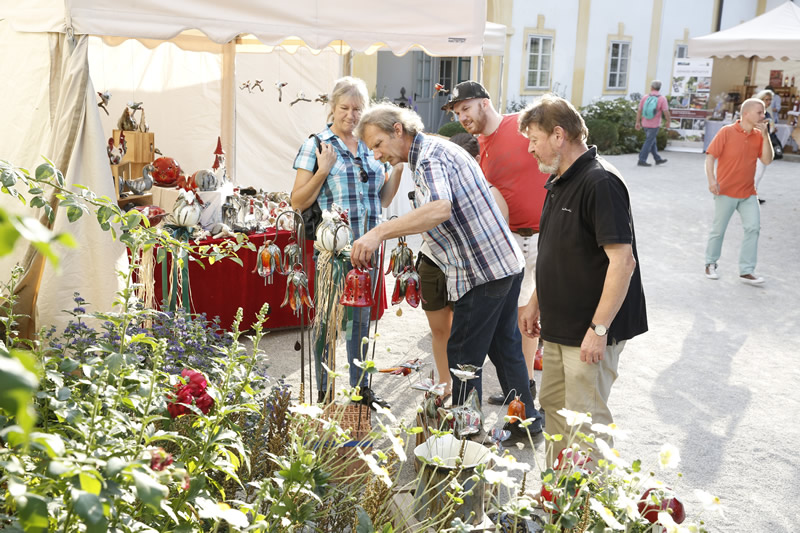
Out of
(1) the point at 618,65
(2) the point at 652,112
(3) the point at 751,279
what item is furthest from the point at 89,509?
(1) the point at 618,65

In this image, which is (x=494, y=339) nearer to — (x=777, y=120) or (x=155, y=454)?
(x=155, y=454)

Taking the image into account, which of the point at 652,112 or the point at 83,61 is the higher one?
the point at 83,61

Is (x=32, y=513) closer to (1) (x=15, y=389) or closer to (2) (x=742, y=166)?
(1) (x=15, y=389)

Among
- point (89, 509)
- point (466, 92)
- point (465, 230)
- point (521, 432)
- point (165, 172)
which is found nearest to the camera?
point (89, 509)

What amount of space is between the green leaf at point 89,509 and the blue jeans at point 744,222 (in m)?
6.78

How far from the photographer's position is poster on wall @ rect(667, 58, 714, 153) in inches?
683

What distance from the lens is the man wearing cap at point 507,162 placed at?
164 inches

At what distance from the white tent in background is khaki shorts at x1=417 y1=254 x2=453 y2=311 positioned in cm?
918

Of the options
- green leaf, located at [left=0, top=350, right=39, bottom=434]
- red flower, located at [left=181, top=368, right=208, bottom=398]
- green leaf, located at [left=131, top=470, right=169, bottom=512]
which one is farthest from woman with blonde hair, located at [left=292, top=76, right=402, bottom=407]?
green leaf, located at [left=0, top=350, right=39, bottom=434]

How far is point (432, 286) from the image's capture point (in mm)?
3707

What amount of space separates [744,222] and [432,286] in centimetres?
433

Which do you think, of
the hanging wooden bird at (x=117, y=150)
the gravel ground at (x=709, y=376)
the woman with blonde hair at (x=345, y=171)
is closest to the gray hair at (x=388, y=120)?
the woman with blonde hair at (x=345, y=171)

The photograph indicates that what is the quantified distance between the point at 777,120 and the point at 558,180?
17.1 metres

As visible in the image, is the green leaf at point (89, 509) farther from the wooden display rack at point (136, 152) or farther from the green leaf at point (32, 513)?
the wooden display rack at point (136, 152)
